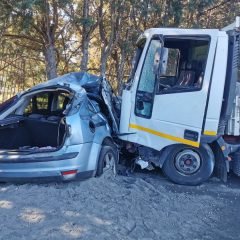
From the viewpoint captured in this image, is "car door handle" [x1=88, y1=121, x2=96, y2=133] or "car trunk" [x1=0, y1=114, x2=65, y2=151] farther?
"car trunk" [x1=0, y1=114, x2=65, y2=151]

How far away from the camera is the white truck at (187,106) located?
625cm

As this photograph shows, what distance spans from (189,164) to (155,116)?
1042 millimetres

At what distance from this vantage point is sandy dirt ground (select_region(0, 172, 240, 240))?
429cm

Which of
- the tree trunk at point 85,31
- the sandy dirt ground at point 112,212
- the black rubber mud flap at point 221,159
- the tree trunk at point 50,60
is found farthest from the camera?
the tree trunk at point 50,60

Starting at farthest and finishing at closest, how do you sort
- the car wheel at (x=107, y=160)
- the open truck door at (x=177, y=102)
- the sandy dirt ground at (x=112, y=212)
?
the open truck door at (x=177, y=102) < the car wheel at (x=107, y=160) < the sandy dirt ground at (x=112, y=212)

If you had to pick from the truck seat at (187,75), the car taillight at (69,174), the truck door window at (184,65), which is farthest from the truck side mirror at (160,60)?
the car taillight at (69,174)

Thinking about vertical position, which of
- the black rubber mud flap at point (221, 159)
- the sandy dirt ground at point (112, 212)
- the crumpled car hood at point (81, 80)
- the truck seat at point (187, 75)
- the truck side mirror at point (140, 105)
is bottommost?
the sandy dirt ground at point (112, 212)

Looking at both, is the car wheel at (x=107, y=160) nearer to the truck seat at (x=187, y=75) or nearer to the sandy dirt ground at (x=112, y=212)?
the sandy dirt ground at (x=112, y=212)

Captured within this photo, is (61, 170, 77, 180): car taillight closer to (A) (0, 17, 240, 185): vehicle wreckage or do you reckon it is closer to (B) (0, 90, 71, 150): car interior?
(A) (0, 17, 240, 185): vehicle wreckage

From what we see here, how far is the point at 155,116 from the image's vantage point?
654cm

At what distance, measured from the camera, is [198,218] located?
502 centimetres

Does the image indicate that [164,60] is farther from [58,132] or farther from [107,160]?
[58,132]

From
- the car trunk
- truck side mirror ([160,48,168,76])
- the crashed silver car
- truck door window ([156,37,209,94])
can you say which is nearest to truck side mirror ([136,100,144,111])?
truck door window ([156,37,209,94])

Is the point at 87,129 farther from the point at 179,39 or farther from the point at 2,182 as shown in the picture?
the point at 179,39
